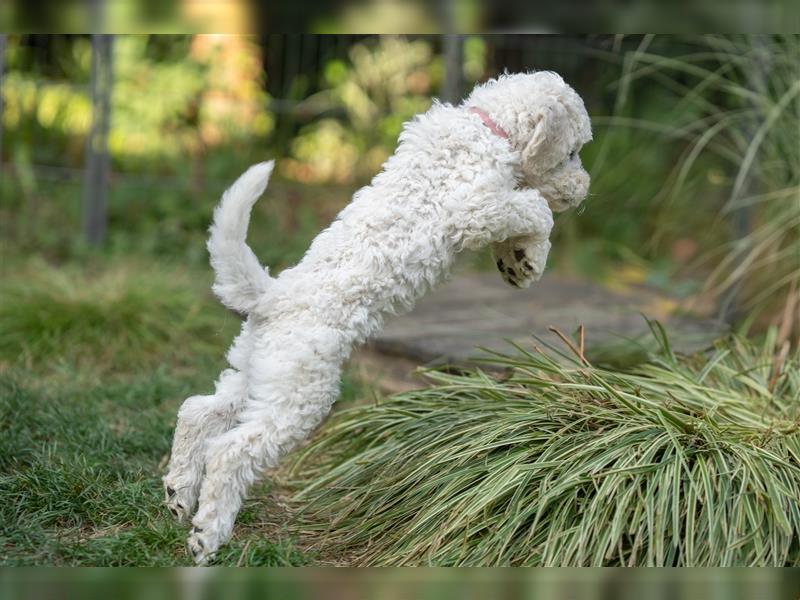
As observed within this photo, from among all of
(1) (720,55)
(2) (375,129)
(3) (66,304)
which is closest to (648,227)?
(2) (375,129)

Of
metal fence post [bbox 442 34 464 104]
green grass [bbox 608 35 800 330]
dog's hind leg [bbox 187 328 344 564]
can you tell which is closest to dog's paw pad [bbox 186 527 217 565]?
dog's hind leg [bbox 187 328 344 564]

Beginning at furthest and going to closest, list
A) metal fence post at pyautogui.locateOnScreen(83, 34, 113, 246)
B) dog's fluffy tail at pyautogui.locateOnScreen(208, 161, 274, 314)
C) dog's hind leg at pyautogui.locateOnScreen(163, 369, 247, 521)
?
1. metal fence post at pyautogui.locateOnScreen(83, 34, 113, 246)
2. dog's hind leg at pyautogui.locateOnScreen(163, 369, 247, 521)
3. dog's fluffy tail at pyautogui.locateOnScreen(208, 161, 274, 314)

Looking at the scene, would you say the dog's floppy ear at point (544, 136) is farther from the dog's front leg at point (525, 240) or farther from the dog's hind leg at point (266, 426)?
the dog's hind leg at point (266, 426)

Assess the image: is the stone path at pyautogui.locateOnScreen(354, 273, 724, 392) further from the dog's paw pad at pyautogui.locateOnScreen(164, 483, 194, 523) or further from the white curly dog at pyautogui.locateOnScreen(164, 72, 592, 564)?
the dog's paw pad at pyautogui.locateOnScreen(164, 483, 194, 523)

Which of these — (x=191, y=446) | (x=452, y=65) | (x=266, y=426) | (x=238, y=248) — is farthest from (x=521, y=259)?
(x=452, y=65)

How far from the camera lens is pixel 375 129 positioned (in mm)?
Result: 8836

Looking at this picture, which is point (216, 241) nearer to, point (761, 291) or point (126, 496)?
point (126, 496)

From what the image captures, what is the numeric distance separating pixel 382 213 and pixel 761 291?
3.10m

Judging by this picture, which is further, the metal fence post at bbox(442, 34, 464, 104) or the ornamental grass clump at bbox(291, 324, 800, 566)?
the metal fence post at bbox(442, 34, 464, 104)

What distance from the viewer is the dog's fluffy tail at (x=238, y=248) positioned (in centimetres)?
331

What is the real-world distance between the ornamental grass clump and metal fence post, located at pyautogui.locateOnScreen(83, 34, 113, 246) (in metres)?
4.27

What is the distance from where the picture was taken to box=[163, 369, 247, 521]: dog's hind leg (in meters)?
3.42

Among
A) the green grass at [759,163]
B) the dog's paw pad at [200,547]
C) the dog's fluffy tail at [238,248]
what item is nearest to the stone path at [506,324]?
the green grass at [759,163]

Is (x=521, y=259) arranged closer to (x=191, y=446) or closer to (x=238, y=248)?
(x=238, y=248)
